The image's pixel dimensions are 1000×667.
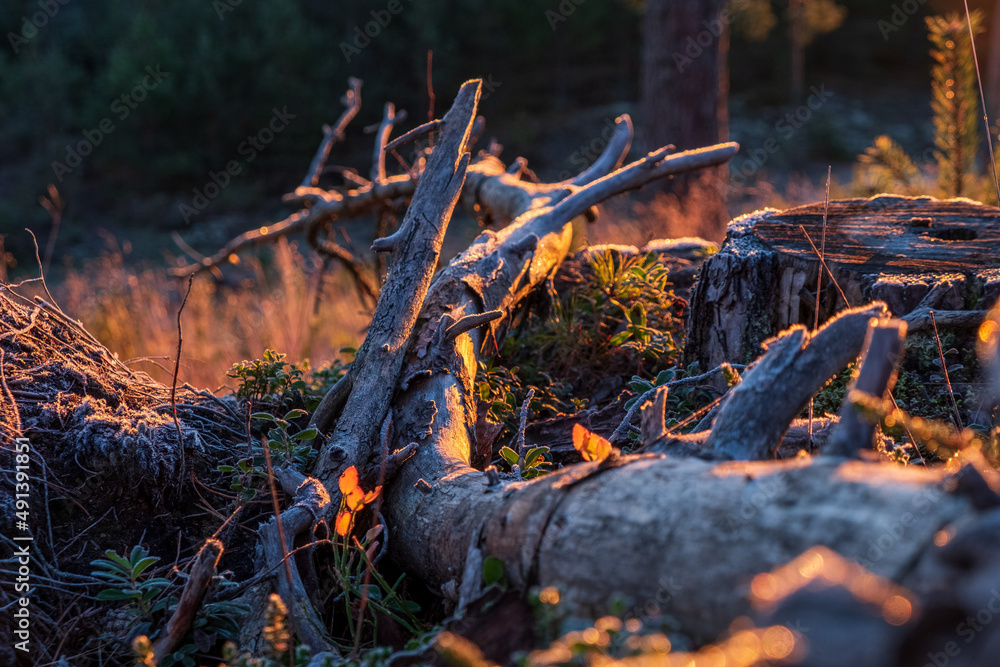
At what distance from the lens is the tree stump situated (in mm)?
2336

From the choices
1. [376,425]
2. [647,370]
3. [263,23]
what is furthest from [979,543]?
[263,23]

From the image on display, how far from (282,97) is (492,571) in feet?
70.2

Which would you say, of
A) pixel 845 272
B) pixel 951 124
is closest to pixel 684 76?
pixel 951 124

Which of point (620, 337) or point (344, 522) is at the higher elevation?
point (620, 337)

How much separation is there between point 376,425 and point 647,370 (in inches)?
55.0

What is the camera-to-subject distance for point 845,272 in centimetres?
249

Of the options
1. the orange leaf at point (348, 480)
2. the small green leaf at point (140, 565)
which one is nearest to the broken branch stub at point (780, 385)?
the orange leaf at point (348, 480)

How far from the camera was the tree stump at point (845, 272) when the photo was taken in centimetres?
234

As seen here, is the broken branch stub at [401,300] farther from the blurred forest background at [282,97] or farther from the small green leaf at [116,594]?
the blurred forest background at [282,97]

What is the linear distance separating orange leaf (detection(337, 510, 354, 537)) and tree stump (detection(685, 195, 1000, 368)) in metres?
1.60

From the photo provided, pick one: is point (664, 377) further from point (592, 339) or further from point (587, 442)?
point (587, 442)

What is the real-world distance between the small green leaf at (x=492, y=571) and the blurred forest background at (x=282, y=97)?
1535 centimetres

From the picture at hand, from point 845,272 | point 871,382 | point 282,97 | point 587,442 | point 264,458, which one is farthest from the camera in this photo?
point 282,97

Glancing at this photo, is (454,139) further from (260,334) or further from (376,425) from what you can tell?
(260,334)
